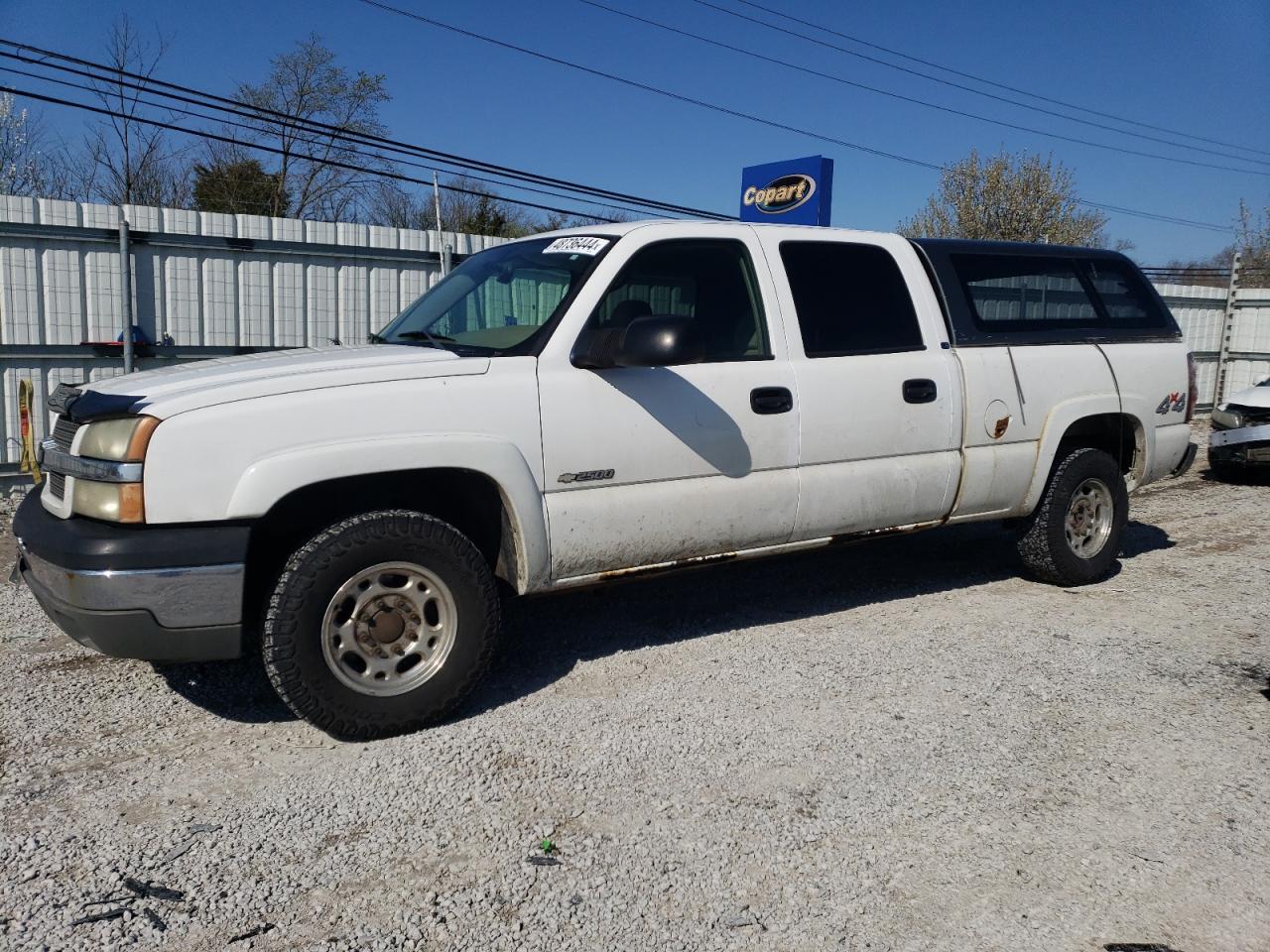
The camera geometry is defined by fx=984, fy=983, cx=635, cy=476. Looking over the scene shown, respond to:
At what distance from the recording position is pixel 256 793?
3311 mm

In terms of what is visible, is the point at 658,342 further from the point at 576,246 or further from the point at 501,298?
the point at 501,298

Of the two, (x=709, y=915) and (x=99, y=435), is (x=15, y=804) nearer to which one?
(x=99, y=435)

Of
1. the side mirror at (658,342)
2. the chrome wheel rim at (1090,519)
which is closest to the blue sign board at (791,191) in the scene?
the chrome wheel rim at (1090,519)

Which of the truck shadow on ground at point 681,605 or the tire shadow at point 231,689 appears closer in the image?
the tire shadow at point 231,689

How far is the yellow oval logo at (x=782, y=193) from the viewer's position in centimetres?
1345

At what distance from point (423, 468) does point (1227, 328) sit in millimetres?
16920

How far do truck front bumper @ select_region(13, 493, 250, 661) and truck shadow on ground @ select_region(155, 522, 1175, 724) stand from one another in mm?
693

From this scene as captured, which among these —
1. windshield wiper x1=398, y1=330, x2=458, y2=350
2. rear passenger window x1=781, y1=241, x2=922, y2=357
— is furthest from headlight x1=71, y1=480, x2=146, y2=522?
rear passenger window x1=781, y1=241, x2=922, y2=357

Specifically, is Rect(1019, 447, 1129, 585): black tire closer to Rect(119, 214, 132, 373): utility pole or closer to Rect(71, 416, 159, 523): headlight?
Rect(71, 416, 159, 523): headlight

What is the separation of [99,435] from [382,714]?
1.40 m

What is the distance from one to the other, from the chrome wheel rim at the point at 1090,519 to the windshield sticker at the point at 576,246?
10.9ft

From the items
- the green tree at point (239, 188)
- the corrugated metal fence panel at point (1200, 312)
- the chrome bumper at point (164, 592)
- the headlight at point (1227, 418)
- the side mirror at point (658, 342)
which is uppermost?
the green tree at point (239, 188)

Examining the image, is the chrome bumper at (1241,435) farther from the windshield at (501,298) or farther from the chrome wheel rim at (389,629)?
the chrome wheel rim at (389,629)

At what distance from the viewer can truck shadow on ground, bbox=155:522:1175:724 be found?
13.9 feet
